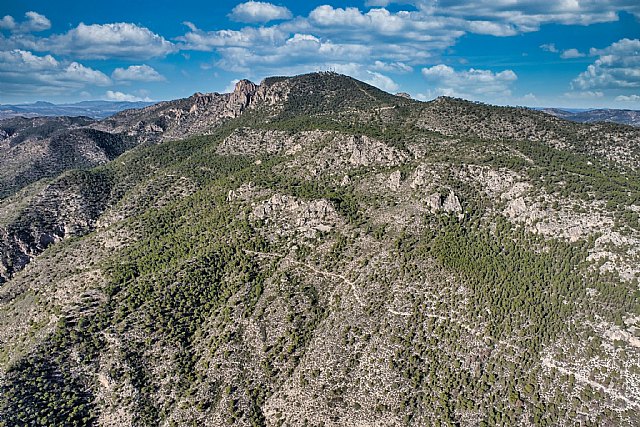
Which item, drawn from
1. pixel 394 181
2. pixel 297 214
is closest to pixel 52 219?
pixel 297 214

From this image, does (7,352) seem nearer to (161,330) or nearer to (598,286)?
(161,330)

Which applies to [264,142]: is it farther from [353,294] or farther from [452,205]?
[353,294]

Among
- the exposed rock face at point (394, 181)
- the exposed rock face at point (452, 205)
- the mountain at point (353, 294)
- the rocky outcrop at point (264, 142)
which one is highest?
the rocky outcrop at point (264, 142)

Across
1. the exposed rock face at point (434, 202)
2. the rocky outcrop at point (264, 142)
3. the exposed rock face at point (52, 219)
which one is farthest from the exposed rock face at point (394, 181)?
the exposed rock face at point (52, 219)

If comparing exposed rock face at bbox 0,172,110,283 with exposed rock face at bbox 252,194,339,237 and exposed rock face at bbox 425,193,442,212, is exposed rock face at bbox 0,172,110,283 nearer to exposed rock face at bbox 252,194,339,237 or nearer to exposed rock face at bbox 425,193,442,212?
exposed rock face at bbox 252,194,339,237

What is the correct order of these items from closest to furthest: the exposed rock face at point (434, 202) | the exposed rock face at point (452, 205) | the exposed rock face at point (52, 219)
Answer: the exposed rock face at point (452, 205)
the exposed rock face at point (434, 202)
the exposed rock face at point (52, 219)

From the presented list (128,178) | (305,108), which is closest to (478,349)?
(128,178)

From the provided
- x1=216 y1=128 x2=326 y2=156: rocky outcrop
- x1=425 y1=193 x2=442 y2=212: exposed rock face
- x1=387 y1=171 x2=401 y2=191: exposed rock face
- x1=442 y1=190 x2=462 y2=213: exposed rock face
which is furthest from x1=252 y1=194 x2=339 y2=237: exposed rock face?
x1=216 y1=128 x2=326 y2=156: rocky outcrop

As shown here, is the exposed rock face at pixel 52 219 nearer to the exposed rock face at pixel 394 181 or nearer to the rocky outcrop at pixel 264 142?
the rocky outcrop at pixel 264 142
